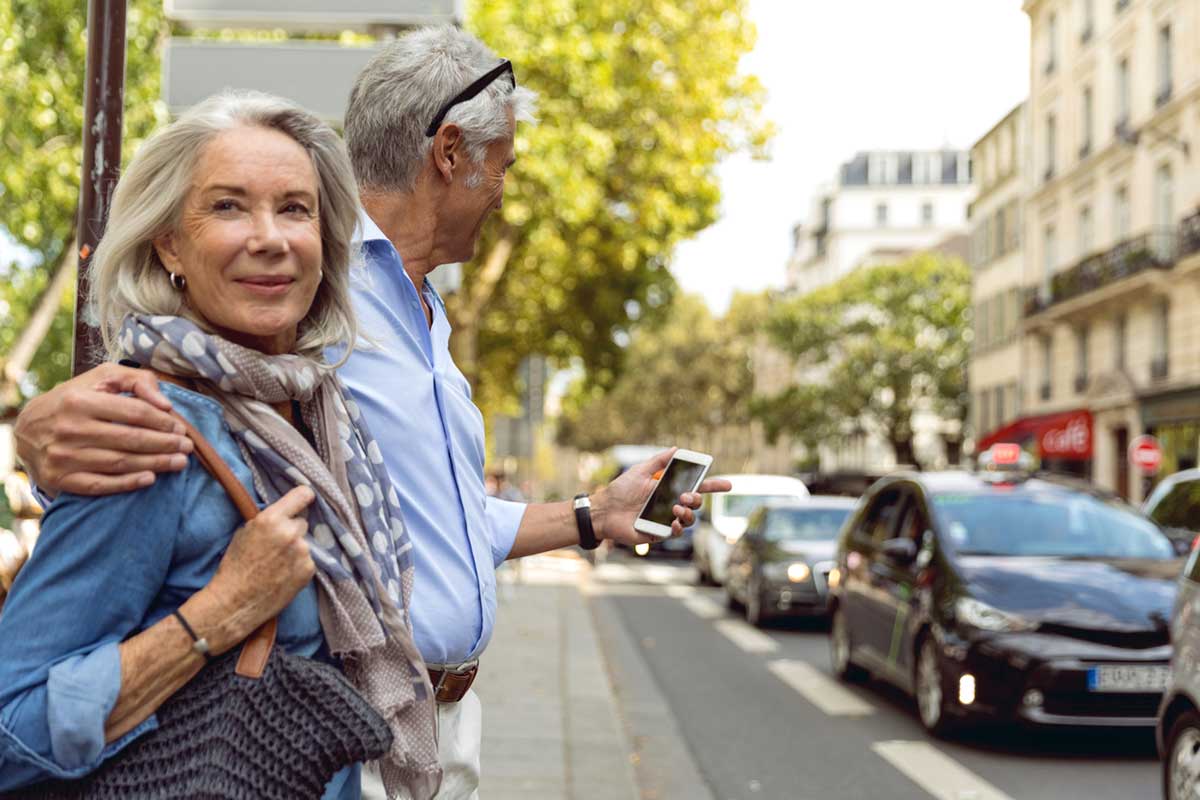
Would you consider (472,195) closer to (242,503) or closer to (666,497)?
(666,497)

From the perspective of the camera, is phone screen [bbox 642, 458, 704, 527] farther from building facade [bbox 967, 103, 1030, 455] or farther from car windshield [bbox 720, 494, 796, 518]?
building facade [bbox 967, 103, 1030, 455]

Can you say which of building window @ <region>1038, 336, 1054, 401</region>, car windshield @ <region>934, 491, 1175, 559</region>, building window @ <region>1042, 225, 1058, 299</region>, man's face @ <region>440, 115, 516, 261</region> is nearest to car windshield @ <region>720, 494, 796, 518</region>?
car windshield @ <region>934, 491, 1175, 559</region>

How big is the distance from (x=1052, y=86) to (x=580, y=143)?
27.1 meters

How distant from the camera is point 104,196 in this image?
378 centimetres

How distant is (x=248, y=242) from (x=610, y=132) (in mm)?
22554

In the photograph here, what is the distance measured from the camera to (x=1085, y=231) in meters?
43.0

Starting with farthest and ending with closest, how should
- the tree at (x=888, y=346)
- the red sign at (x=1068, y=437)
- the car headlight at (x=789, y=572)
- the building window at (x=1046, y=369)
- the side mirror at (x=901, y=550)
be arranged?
the tree at (x=888, y=346) < the building window at (x=1046, y=369) < the red sign at (x=1068, y=437) < the car headlight at (x=789, y=572) < the side mirror at (x=901, y=550)

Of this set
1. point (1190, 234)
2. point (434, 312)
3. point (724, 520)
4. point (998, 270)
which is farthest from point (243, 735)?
point (998, 270)

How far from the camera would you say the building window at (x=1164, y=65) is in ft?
118

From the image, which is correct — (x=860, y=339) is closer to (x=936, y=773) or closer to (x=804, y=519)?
(x=804, y=519)

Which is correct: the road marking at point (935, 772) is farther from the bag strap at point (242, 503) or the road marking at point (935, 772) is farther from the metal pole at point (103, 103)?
the bag strap at point (242, 503)

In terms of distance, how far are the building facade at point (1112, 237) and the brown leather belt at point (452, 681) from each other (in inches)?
1317

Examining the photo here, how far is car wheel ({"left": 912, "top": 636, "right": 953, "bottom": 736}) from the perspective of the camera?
31.1ft

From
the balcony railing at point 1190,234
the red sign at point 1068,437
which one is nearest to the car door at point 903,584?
the balcony railing at point 1190,234
